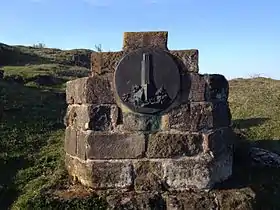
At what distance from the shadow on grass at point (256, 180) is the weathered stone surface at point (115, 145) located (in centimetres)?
116

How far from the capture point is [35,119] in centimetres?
1087

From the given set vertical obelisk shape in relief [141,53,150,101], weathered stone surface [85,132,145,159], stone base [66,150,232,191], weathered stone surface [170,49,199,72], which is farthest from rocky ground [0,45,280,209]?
weathered stone surface [170,49,199,72]

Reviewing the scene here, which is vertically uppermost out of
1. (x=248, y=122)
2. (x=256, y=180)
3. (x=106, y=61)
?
(x=106, y=61)

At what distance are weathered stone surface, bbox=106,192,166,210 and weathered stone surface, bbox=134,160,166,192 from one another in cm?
10

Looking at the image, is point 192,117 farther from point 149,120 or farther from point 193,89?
point 149,120

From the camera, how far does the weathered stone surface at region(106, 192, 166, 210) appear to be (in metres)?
5.65

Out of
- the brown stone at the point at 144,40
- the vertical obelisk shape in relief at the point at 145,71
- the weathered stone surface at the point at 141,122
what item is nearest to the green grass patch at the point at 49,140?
the weathered stone surface at the point at 141,122

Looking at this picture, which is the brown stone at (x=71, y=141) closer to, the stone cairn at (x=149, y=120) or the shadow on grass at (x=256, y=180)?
the stone cairn at (x=149, y=120)

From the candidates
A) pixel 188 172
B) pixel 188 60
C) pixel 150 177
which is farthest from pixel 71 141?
pixel 188 60

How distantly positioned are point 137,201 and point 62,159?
2210 millimetres

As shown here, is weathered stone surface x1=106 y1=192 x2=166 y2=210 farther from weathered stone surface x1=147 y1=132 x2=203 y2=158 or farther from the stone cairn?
weathered stone surface x1=147 y1=132 x2=203 y2=158

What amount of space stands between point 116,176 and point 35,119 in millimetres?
5441

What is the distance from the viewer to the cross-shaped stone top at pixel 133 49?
5.95 metres

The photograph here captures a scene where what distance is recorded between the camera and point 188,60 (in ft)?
19.5
